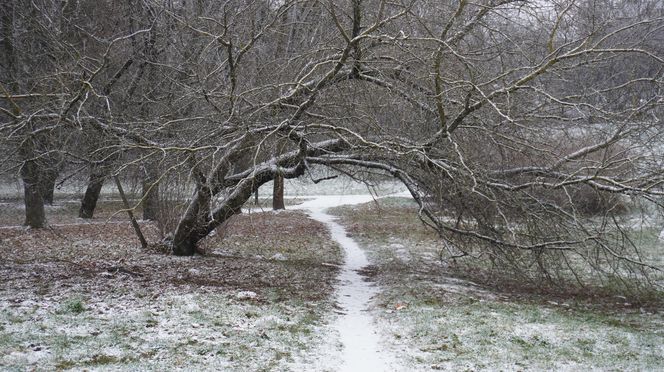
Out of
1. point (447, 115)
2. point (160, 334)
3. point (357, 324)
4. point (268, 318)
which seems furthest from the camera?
point (447, 115)

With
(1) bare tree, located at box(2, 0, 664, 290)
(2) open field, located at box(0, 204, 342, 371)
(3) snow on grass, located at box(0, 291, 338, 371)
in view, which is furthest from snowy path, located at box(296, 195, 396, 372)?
(1) bare tree, located at box(2, 0, 664, 290)

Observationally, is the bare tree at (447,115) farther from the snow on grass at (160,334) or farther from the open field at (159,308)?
the snow on grass at (160,334)

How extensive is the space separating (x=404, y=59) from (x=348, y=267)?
4841 mm

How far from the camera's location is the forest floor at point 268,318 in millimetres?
6000

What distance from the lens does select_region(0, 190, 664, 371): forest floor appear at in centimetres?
600

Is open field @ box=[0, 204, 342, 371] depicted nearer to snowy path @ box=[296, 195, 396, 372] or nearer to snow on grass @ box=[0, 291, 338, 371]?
snow on grass @ box=[0, 291, 338, 371]

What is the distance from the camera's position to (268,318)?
24.6ft

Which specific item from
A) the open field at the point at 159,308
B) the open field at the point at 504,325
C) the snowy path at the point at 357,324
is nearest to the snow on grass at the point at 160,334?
the open field at the point at 159,308

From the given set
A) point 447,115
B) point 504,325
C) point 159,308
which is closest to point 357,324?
point 504,325

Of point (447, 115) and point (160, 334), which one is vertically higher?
point (447, 115)

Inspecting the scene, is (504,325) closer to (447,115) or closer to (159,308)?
(447,115)

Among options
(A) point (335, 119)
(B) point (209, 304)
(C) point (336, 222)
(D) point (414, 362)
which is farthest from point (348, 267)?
(C) point (336, 222)

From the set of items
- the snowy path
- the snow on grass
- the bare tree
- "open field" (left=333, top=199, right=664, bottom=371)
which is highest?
the bare tree

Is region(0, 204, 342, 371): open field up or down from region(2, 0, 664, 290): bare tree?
down
